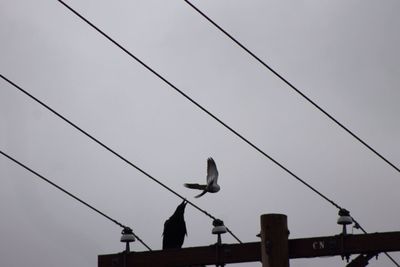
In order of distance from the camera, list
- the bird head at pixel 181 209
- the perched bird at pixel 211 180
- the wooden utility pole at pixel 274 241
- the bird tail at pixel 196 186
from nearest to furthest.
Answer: the wooden utility pole at pixel 274 241 → the perched bird at pixel 211 180 → the bird tail at pixel 196 186 → the bird head at pixel 181 209

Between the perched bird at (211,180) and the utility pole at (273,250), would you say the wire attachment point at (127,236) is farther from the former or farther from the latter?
the perched bird at (211,180)

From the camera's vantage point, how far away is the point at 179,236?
1115cm

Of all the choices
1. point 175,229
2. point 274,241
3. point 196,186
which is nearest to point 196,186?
point 196,186

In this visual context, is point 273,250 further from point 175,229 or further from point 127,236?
point 175,229

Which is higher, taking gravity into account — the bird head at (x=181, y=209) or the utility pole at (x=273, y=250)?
the bird head at (x=181, y=209)

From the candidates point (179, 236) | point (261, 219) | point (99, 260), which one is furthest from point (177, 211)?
point (261, 219)

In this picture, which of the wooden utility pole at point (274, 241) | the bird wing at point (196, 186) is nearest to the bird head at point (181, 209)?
the bird wing at point (196, 186)

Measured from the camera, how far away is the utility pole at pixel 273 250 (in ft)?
25.9

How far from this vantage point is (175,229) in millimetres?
11156

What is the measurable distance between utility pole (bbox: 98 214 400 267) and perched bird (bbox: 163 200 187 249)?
241 cm

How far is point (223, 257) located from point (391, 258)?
2320 mm

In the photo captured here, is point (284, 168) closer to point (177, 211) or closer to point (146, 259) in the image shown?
point (146, 259)

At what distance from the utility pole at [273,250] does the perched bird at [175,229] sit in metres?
2.41

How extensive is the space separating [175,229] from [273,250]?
351 cm
